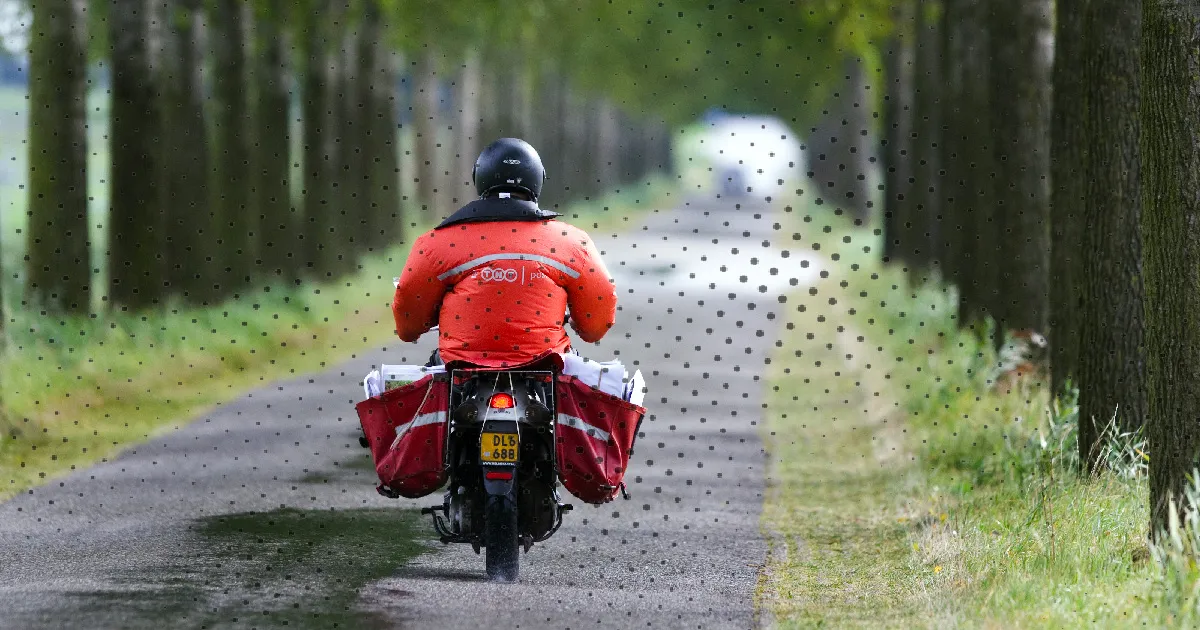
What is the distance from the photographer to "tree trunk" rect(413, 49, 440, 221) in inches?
1697

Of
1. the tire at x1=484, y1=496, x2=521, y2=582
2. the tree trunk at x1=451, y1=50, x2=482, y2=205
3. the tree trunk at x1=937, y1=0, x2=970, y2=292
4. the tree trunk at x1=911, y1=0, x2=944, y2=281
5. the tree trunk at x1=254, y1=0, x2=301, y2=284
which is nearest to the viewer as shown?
the tire at x1=484, y1=496, x2=521, y2=582

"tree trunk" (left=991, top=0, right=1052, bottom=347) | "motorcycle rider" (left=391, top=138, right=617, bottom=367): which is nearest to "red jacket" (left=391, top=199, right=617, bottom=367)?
"motorcycle rider" (left=391, top=138, right=617, bottom=367)

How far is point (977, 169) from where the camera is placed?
19094 millimetres

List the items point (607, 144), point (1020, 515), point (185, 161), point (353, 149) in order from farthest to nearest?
1. point (607, 144)
2. point (353, 149)
3. point (185, 161)
4. point (1020, 515)

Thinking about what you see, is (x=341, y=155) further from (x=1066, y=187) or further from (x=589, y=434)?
(x=589, y=434)

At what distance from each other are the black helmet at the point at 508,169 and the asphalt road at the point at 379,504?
1.63 metres

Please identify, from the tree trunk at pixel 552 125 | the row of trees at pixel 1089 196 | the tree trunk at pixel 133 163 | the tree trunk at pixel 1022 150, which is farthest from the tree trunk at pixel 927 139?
the tree trunk at pixel 552 125

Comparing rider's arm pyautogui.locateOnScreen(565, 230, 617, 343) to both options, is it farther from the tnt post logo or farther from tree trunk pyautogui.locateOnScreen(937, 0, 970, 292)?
tree trunk pyautogui.locateOnScreen(937, 0, 970, 292)

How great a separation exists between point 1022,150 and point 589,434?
9318 mm

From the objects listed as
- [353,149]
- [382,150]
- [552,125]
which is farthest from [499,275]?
[552,125]

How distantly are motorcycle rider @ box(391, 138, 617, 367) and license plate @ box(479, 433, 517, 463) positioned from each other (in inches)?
12.6

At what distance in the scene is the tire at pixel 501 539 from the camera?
7941 mm

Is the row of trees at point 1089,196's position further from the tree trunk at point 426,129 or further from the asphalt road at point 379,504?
the tree trunk at point 426,129

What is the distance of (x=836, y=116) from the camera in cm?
5878
